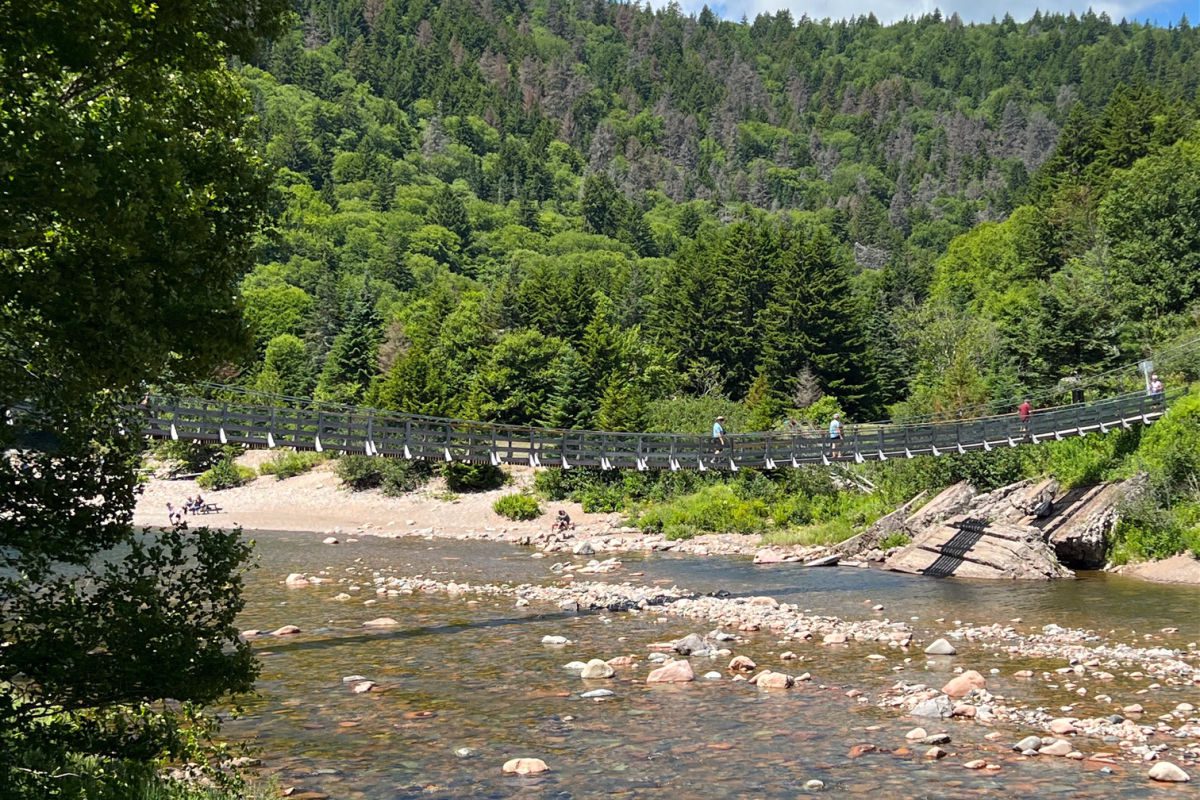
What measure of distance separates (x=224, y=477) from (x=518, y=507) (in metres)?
17.2

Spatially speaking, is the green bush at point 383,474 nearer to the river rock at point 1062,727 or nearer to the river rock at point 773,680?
the river rock at point 773,680

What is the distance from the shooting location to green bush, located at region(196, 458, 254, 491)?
49.3m

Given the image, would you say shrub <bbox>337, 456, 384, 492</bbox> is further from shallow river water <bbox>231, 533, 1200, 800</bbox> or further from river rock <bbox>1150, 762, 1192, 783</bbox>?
river rock <bbox>1150, 762, 1192, 783</bbox>

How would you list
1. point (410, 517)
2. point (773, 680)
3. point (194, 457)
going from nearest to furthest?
point (773, 680) → point (410, 517) → point (194, 457)

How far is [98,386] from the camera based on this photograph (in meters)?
8.07

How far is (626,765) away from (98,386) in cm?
634

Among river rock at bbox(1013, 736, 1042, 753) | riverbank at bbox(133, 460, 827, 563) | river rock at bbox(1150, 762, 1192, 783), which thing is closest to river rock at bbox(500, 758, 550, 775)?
river rock at bbox(1013, 736, 1042, 753)

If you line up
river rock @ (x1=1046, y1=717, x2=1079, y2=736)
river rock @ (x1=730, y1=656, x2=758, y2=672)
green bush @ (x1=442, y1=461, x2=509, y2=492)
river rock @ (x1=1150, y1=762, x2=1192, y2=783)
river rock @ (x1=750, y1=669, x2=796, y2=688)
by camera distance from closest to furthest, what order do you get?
river rock @ (x1=1150, y1=762, x2=1192, y2=783), river rock @ (x1=1046, y1=717, x2=1079, y2=736), river rock @ (x1=750, y1=669, x2=796, y2=688), river rock @ (x1=730, y1=656, x2=758, y2=672), green bush @ (x1=442, y1=461, x2=509, y2=492)

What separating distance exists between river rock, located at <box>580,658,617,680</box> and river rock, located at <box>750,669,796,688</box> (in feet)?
6.55

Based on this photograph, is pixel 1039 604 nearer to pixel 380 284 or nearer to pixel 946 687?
pixel 946 687

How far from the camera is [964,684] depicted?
44.8 ft

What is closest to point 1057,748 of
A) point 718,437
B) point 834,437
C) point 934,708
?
point 934,708

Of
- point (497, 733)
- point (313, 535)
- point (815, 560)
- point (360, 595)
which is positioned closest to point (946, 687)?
point (497, 733)

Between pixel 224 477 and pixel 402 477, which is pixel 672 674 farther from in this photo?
pixel 224 477
